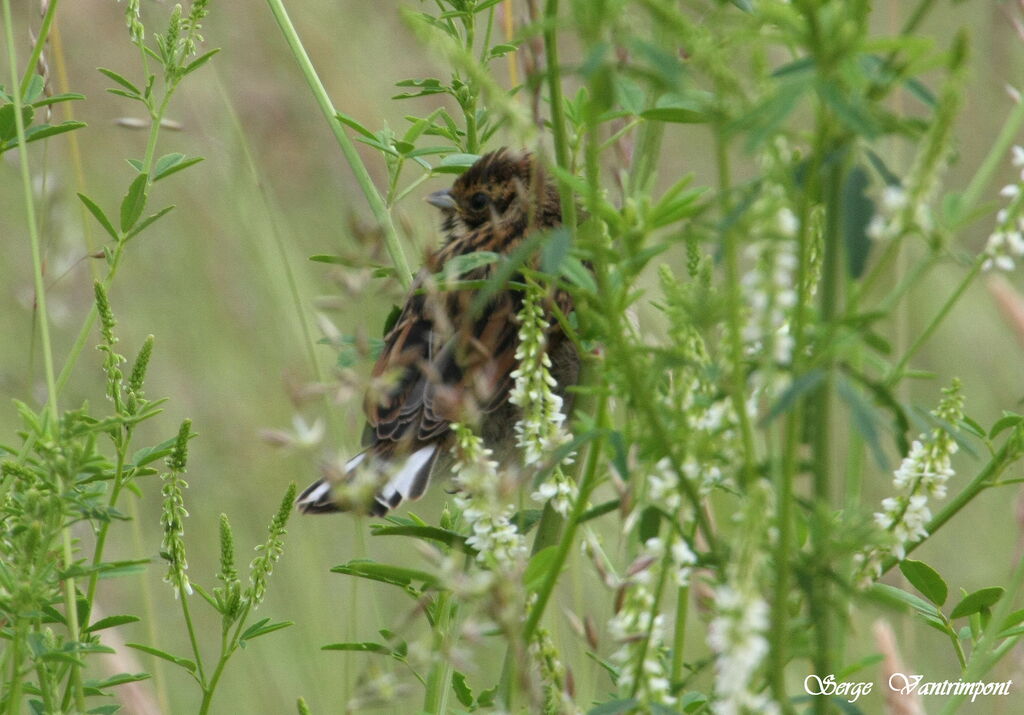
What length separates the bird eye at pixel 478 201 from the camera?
3601mm

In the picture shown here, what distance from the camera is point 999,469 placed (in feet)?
5.17

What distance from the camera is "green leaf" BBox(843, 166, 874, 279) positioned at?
3.01 ft

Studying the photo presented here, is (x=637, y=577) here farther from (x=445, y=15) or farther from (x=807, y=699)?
(x=445, y=15)

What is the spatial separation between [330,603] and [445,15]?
222 centimetres

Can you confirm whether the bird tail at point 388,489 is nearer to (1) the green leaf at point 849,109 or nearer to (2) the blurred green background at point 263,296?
(2) the blurred green background at point 263,296

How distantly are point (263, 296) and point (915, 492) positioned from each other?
3.85 meters

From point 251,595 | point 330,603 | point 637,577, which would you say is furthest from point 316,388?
point 330,603

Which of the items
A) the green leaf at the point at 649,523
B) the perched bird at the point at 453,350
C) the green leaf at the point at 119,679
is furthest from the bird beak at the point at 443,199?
the green leaf at the point at 649,523

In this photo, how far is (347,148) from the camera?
2.06m

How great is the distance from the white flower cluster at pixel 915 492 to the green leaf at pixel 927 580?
0.44m

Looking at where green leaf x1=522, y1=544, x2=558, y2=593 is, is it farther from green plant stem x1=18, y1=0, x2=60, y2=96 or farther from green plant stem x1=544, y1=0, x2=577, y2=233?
green plant stem x1=18, y1=0, x2=60, y2=96

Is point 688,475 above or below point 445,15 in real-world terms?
below

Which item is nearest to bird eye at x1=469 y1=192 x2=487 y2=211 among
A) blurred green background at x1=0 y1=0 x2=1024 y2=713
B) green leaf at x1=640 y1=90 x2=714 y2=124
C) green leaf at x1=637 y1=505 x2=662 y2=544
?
blurred green background at x1=0 y1=0 x2=1024 y2=713

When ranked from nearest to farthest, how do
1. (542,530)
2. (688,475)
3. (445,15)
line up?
1. (688,475)
2. (542,530)
3. (445,15)
